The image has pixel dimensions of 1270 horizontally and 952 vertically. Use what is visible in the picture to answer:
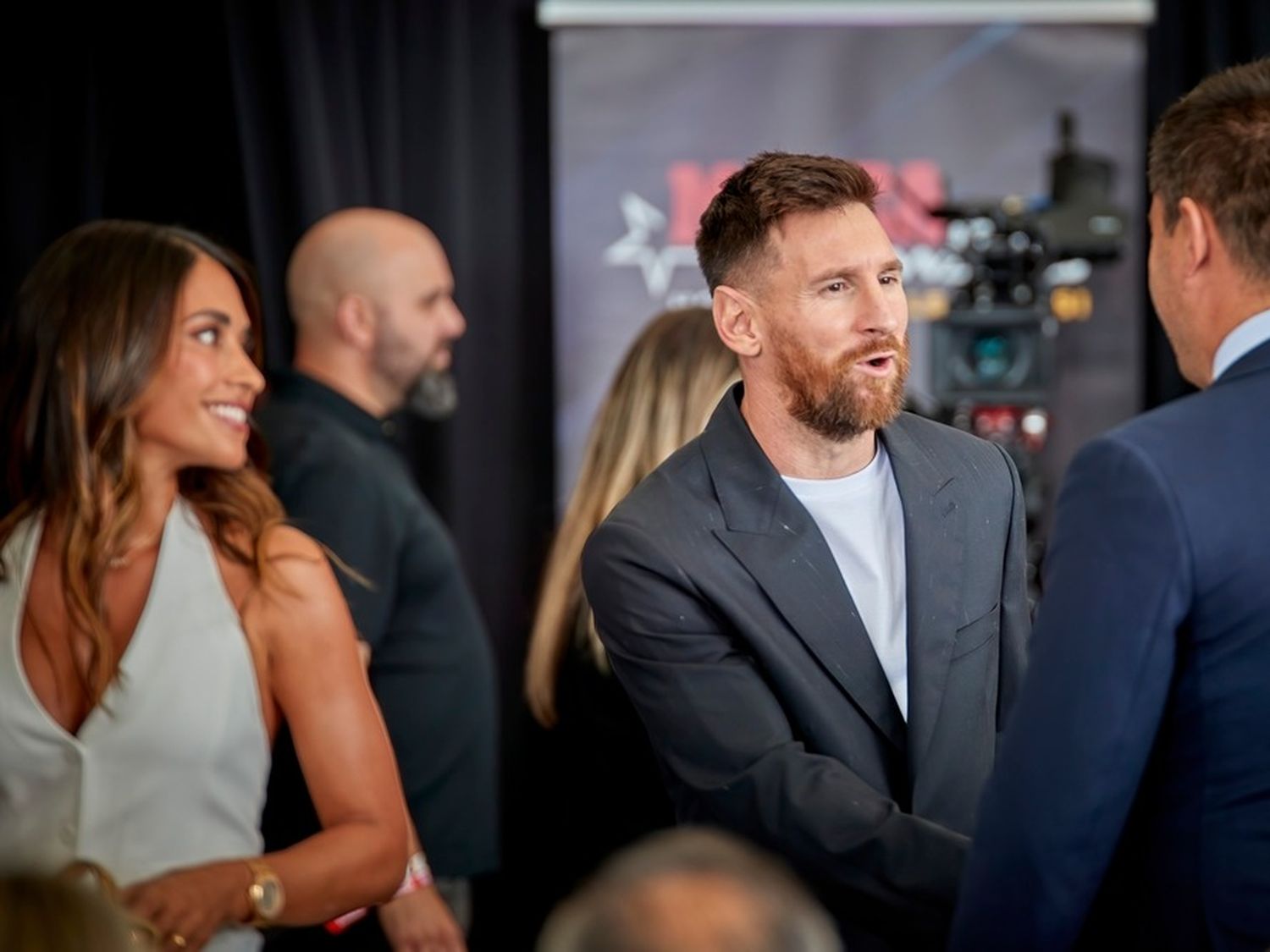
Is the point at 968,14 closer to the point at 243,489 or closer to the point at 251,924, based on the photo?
the point at 243,489

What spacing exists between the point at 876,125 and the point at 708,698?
2.87 metres

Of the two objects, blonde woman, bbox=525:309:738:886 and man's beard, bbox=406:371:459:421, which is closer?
blonde woman, bbox=525:309:738:886

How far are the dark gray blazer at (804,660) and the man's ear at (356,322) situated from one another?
5.67ft

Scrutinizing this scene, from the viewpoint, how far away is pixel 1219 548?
156 cm

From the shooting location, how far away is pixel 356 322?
3.72m

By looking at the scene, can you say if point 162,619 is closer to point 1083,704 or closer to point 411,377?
point 1083,704

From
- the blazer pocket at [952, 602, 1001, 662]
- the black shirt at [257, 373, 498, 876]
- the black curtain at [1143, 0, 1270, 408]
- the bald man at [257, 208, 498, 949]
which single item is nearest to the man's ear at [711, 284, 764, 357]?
the blazer pocket at [952, 602, 1001, 662]

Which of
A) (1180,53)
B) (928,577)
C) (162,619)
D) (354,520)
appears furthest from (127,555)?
(1180,53)

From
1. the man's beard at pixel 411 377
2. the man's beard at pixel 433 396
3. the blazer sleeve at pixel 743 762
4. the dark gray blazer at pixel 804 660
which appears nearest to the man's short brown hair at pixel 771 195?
the dark gray blazer at pixel 804 660

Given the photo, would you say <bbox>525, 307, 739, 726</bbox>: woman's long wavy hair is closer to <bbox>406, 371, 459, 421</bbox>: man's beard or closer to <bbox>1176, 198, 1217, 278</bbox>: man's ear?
<bbox>1176, 198, 1217, 278</bbox>: man's ear

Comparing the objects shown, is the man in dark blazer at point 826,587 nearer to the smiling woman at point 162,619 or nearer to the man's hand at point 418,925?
the smiling woman at point 162,619

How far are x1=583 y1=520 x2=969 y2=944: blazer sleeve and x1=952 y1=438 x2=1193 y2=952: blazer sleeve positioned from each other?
0.17 m

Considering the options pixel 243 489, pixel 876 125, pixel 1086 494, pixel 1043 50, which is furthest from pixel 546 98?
Result: pixel 1086 494

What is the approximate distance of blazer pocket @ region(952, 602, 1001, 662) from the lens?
1.99 m
